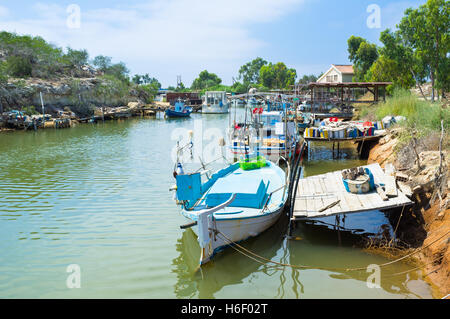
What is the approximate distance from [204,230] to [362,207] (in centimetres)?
398

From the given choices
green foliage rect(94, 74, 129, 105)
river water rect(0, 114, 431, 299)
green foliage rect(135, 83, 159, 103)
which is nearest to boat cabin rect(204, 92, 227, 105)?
green foliage rect(94, 74, 129, 105)

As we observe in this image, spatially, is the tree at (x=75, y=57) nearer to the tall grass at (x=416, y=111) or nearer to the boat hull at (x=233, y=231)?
the tall grass at (x=416, y=111)

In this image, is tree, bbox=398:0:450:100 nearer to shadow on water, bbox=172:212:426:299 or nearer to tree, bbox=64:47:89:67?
shadow on water, bbox=172:212:426:299

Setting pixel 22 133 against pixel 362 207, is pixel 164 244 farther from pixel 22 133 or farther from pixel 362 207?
pixel 22 133

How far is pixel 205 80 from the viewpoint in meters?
121

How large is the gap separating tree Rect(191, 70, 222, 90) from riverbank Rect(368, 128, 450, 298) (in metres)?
111

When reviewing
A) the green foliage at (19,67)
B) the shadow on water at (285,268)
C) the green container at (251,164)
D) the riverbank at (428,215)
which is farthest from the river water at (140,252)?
the green foliage at (19,67)

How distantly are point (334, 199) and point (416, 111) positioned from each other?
1264 cm

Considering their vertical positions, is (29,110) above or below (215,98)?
below

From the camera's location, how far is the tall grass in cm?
1383

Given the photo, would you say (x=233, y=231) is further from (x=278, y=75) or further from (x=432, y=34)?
(x=278, y=75)

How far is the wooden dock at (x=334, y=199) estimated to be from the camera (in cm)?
818

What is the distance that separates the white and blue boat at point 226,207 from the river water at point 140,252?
21.1 inches

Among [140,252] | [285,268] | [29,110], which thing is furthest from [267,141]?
[29,110]
